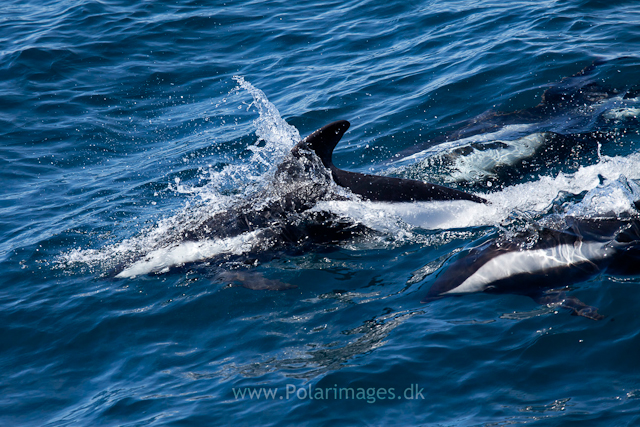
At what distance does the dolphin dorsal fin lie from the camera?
768 centimetres

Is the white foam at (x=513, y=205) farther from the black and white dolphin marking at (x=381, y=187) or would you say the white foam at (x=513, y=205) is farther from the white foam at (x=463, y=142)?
the white foam at (x=463, y=142)

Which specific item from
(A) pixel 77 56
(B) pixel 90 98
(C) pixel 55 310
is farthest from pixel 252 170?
(A) pixel 77 56

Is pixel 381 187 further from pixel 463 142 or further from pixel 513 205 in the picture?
pixel 463 142

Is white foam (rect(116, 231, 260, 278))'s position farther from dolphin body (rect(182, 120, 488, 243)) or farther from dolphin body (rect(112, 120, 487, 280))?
dolphin body (rect(182, 120, 488, 243))

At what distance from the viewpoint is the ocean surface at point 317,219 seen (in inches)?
224

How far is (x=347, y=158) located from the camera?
1106 centimetres

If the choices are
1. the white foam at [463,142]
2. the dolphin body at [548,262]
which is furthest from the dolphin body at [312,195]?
the white foam at [463,142]

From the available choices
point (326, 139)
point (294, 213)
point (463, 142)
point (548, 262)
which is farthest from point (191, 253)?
point (463, 142)

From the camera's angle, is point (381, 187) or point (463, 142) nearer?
point (381, 187)

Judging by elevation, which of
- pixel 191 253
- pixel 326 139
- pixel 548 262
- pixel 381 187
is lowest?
pixel 548 262

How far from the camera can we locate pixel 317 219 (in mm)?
8117

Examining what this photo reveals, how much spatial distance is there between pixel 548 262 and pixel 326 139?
2940mm

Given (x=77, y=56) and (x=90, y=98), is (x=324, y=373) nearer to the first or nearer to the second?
(x=90, y=98)

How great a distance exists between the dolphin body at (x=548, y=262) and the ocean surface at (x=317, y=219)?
6.1 inches
